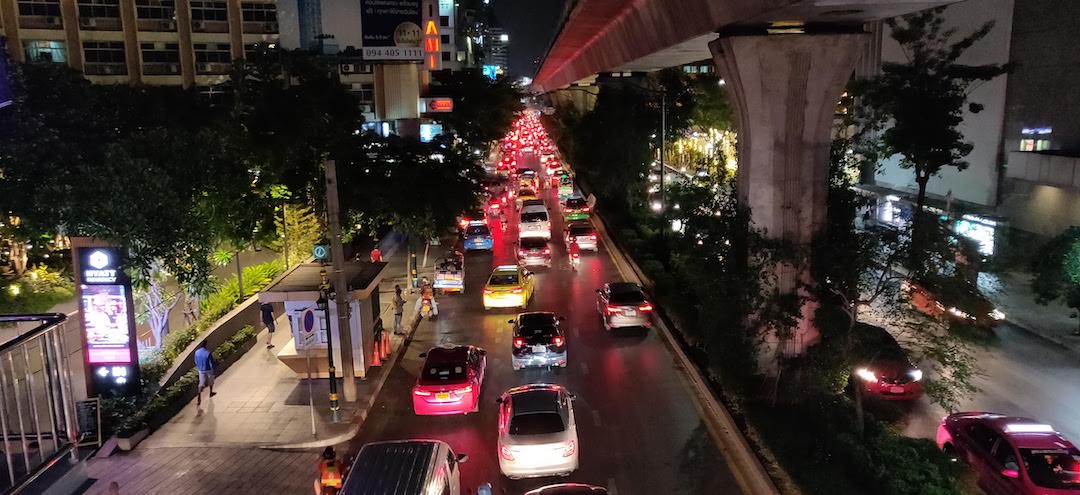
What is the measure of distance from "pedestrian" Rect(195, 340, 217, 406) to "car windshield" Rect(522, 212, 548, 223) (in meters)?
21.7

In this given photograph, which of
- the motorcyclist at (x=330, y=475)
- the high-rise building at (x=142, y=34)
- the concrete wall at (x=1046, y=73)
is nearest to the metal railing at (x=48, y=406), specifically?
the motorcyclist at (x=330, y=475)

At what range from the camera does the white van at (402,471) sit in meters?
9.20

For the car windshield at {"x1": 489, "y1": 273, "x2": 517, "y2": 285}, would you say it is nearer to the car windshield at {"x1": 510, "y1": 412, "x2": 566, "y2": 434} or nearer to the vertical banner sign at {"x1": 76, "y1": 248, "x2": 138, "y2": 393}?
the vertical banner sign at {"x1": 76, "y1": 248, "x2": 138, "y2": 393}

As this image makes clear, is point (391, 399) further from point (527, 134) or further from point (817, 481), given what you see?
point (527, 134)

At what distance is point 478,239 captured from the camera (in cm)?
3675

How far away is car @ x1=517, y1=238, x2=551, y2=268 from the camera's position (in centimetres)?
3206

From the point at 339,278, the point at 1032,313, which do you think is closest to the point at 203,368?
the point at 339,278

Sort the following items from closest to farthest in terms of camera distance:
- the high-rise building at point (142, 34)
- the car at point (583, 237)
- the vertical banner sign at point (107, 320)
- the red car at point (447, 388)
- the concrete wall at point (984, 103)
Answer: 1. the vertical banner sign at point (107, 320)
2. the red car at point (447, 388)
3. the concrete wall at point (984, 103)
4. the car at point (583, 237)
5. the high-rise building at point (142, 34)

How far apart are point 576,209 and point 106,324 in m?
30.1

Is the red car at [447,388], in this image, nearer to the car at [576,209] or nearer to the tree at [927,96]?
the tree at [927,96]

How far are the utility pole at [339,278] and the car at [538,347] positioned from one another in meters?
4.18

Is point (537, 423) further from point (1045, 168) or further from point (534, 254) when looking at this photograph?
point (1045, 168)

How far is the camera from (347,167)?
26531 millimetres

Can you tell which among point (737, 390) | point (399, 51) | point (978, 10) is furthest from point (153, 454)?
point (978, 10)
